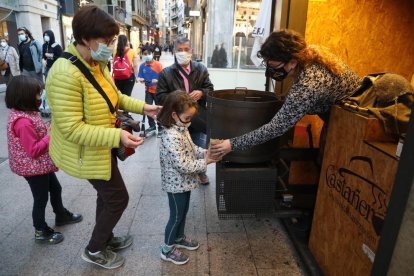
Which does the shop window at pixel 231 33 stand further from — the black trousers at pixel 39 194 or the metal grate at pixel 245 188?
the black trousers at pixel 39 194

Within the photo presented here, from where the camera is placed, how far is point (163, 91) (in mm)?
3578

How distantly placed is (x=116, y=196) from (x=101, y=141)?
1.78ft

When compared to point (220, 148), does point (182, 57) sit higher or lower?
higher

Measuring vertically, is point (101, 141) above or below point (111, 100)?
below

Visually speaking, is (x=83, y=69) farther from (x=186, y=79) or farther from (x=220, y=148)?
(x=186, y=79)

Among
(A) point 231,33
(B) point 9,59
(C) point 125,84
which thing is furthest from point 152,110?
(A) point 231,33

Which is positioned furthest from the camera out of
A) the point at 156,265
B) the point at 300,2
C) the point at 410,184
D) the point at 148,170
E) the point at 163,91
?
the point at 148,170

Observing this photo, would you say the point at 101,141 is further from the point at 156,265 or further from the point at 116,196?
the point at 156,265

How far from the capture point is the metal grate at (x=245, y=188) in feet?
7.60

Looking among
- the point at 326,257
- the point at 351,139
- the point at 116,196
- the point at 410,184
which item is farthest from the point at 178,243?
the point at 410,184

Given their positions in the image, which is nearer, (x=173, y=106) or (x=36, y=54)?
(x=173, y=106)

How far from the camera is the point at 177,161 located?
2156 millimetres

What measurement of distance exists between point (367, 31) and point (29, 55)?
7445 millimetres

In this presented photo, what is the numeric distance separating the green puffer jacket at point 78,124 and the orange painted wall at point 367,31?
2067 mm
